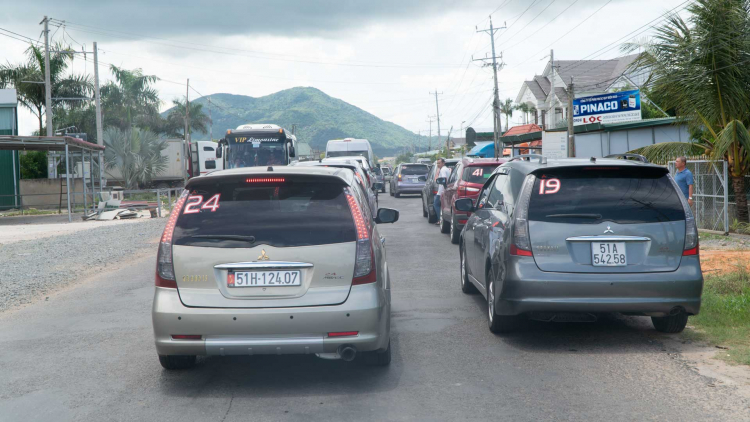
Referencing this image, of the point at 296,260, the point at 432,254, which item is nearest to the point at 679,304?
the point at 296,260

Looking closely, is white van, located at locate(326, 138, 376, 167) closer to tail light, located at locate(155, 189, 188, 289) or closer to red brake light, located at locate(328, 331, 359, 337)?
tail light, located at locate(155, 189, 188, 289)

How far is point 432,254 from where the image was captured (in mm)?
12992

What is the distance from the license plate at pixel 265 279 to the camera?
4871mm

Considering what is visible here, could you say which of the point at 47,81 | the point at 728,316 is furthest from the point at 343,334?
the point at 47,81

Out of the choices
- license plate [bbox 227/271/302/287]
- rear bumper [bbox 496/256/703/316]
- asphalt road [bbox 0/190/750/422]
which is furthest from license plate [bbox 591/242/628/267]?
license plate [bbox 227/271/302/287]

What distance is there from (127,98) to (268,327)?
201 feet

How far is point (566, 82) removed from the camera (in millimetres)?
61000

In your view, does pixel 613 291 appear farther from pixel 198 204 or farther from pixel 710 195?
pixel 710 195

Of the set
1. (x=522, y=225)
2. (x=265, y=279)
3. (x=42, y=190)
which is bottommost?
(x=265, y=279)

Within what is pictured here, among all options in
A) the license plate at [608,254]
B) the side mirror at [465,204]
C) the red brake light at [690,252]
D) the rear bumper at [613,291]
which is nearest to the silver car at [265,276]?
the rear bumper at [613,291]

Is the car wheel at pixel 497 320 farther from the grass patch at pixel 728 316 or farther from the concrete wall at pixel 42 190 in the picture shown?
the concrete wall at pixel 42 190

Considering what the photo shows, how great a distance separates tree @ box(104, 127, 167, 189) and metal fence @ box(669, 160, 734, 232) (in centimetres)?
3436

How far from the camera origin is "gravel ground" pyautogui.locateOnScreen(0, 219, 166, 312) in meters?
10.4

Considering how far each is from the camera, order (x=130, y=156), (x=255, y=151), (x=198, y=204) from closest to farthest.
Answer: (x=198, y=204), (x=255, y=151), (x=130, y=156)
